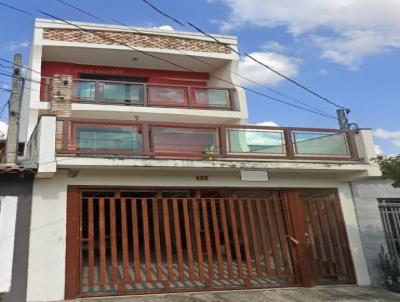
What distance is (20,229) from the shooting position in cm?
760

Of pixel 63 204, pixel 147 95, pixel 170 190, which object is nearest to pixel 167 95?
pixel 147 95

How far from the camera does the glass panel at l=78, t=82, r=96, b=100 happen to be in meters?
12.8

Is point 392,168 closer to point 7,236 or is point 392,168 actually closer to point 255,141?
point 255,141

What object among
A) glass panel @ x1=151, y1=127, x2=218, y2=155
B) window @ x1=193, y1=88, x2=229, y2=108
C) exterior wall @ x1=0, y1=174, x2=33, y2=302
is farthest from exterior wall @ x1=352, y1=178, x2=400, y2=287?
exterior wall @ x1=0, y1=174, x2=33, y2=302

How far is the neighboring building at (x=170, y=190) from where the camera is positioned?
7934mm

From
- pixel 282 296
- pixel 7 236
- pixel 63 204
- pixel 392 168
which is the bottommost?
pixel 282 296

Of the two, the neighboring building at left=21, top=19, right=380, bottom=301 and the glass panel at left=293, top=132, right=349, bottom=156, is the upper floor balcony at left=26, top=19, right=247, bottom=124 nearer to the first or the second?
the neighboring building at left=21, top=19, right=380, bottom=301

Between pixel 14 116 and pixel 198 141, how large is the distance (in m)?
5.08

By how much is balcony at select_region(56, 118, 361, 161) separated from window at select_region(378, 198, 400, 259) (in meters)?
1.66

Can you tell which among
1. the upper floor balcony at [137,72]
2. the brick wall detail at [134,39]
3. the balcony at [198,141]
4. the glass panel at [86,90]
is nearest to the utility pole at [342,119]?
the balcony at [198,141]

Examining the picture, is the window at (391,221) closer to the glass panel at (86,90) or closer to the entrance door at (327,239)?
the entrance door at (327,239)

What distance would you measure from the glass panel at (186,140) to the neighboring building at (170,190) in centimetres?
3

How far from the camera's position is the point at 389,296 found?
8.70 m

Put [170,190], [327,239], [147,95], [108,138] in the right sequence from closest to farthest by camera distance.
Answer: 1. [108,138]
2. [170,190]
3. [327,239]
4. [147,95]
